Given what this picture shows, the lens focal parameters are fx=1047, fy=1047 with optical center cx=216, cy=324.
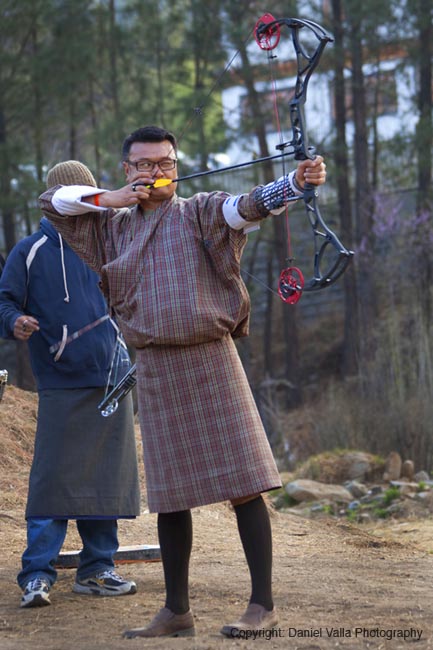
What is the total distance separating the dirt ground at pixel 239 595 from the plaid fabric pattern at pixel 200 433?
51 centimetres

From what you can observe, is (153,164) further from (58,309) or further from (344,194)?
(344,194)

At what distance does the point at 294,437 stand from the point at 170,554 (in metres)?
10.8

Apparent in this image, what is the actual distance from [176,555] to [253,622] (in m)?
0.36

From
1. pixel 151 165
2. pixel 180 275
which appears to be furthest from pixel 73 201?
pixel 180 275

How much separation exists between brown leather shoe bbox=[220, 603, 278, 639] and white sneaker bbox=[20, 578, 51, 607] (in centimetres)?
100

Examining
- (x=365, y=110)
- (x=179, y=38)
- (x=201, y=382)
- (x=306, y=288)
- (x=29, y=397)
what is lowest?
(x=29, y=397)

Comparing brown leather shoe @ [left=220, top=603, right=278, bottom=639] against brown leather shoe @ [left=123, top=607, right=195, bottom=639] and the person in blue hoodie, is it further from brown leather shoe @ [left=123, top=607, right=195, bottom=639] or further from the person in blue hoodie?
the person in blue hoodie

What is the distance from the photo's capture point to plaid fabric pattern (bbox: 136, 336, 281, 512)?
3637 millimetres

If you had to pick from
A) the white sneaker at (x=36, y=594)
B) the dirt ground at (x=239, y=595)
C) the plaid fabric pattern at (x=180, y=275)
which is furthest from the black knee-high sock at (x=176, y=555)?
the white sneaker at (x=36, y=594)

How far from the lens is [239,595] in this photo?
14.5 ft

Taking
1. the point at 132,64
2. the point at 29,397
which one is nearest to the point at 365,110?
the point at 132,64

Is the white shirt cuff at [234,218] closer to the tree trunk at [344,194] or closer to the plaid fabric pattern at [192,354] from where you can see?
the plaid fabric pattern at [192,354]

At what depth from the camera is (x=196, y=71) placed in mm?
17938

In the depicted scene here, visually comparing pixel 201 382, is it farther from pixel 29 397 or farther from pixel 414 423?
pixel 414 423
